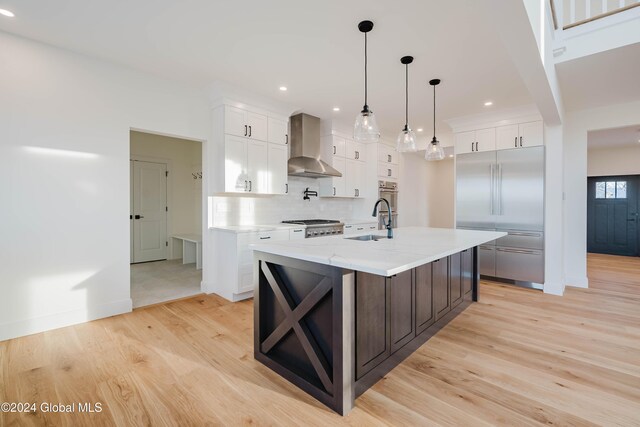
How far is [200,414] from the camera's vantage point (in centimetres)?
171

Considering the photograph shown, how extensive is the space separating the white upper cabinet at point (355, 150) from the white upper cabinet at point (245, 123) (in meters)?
1.87

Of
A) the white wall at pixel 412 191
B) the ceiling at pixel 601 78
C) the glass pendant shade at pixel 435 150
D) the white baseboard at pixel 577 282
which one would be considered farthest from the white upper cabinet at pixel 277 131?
the white baseboard at pixel 577 282

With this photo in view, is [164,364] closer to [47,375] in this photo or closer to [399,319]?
[47,375]

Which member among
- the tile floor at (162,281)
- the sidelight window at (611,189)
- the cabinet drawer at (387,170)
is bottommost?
the tile floor at (162,281)

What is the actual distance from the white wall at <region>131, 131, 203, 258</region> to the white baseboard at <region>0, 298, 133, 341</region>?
325 centimetres

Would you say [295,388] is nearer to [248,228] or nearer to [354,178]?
[248,228]

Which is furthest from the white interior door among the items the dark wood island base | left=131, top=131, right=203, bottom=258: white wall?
the dark wood island base

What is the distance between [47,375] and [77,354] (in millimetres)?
288

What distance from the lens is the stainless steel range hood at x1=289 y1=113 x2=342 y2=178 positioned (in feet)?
15.8

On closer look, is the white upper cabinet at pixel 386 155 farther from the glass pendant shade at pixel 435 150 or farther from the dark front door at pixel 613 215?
the dark front door at pixel 613 215

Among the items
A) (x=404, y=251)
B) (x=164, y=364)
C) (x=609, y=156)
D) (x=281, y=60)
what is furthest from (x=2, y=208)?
(x=609, y=156)

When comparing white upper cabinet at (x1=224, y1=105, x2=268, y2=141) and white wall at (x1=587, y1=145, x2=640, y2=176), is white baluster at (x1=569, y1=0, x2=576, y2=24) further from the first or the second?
white wall at (x1=587, y1=145, x2=640, y2=176)

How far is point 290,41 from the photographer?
2.73m

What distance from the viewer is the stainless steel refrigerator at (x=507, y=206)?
433cm
